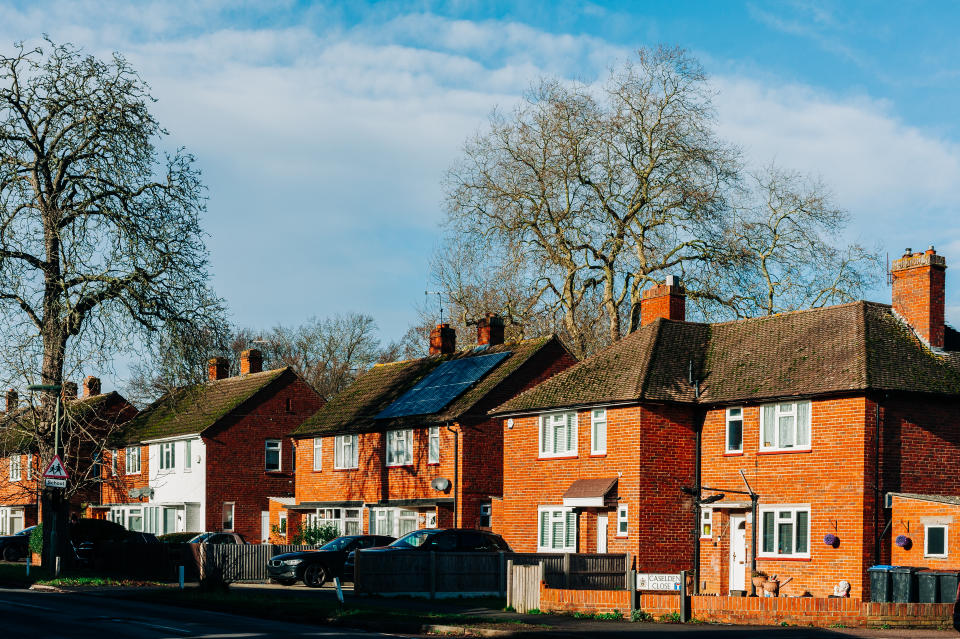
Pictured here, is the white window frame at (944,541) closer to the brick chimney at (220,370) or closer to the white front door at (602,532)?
the white front door at (602,532)

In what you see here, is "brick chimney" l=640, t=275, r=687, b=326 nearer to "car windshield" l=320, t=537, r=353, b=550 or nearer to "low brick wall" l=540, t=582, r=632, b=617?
"car windshield" l=320, t=537, r=353, b=550

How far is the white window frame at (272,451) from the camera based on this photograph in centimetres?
5838

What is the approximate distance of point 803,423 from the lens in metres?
33.8

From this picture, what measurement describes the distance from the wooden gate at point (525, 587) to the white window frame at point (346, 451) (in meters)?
23.3

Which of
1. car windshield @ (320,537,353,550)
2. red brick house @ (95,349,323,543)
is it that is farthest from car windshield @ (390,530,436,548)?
red brick house @ (95,349,323,543)

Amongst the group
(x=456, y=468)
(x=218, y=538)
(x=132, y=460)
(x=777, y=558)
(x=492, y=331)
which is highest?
(x=492, y=331)

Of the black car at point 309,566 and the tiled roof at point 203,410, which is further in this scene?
the tiled roof at point 203,410

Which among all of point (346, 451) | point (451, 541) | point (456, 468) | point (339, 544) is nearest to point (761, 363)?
point (451, 541)

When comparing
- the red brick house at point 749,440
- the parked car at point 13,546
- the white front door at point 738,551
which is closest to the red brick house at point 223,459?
the parked car at point 13,546

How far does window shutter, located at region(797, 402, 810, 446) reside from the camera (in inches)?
1323

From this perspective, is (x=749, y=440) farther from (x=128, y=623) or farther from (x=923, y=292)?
(x=128, y=623)

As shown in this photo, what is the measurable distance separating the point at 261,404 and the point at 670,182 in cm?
2207

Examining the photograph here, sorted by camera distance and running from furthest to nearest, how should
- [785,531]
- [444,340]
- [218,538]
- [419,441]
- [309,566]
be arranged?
1. [444,340]
2. [218,538]
3. [419,441]
4. [309,566]
5. [785,531]

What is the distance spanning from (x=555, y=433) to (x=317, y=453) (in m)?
16.9
